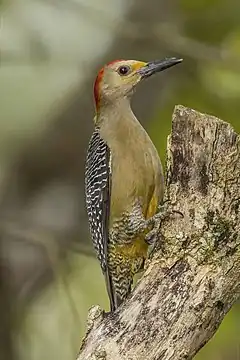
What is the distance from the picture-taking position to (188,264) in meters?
3.95

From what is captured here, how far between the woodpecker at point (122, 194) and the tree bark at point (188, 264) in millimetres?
1023

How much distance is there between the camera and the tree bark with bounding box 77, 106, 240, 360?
150 inches

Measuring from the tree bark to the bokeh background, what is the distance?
81.2 inches

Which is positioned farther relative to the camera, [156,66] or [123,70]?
[123,70]

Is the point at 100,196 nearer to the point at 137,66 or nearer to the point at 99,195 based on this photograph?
the point at 99,195

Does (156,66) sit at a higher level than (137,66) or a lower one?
lower

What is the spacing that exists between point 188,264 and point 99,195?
1361 millimetres

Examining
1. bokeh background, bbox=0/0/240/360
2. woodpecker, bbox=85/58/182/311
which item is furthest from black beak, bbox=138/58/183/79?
bokeh background, bbox=0/0/240/360

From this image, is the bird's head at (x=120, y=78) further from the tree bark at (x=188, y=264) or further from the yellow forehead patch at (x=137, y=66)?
the tree bark at (x=188, y=264)

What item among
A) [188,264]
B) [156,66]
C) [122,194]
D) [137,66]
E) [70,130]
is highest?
[70,130]

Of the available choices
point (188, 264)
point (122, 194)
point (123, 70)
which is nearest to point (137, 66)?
point (123, 70)

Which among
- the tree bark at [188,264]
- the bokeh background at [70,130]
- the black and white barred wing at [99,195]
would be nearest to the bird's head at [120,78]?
the black and white barred wing at [99,195]

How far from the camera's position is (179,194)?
4070 millimetres

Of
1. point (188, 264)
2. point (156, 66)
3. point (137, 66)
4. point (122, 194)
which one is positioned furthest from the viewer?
point (137, 66)
